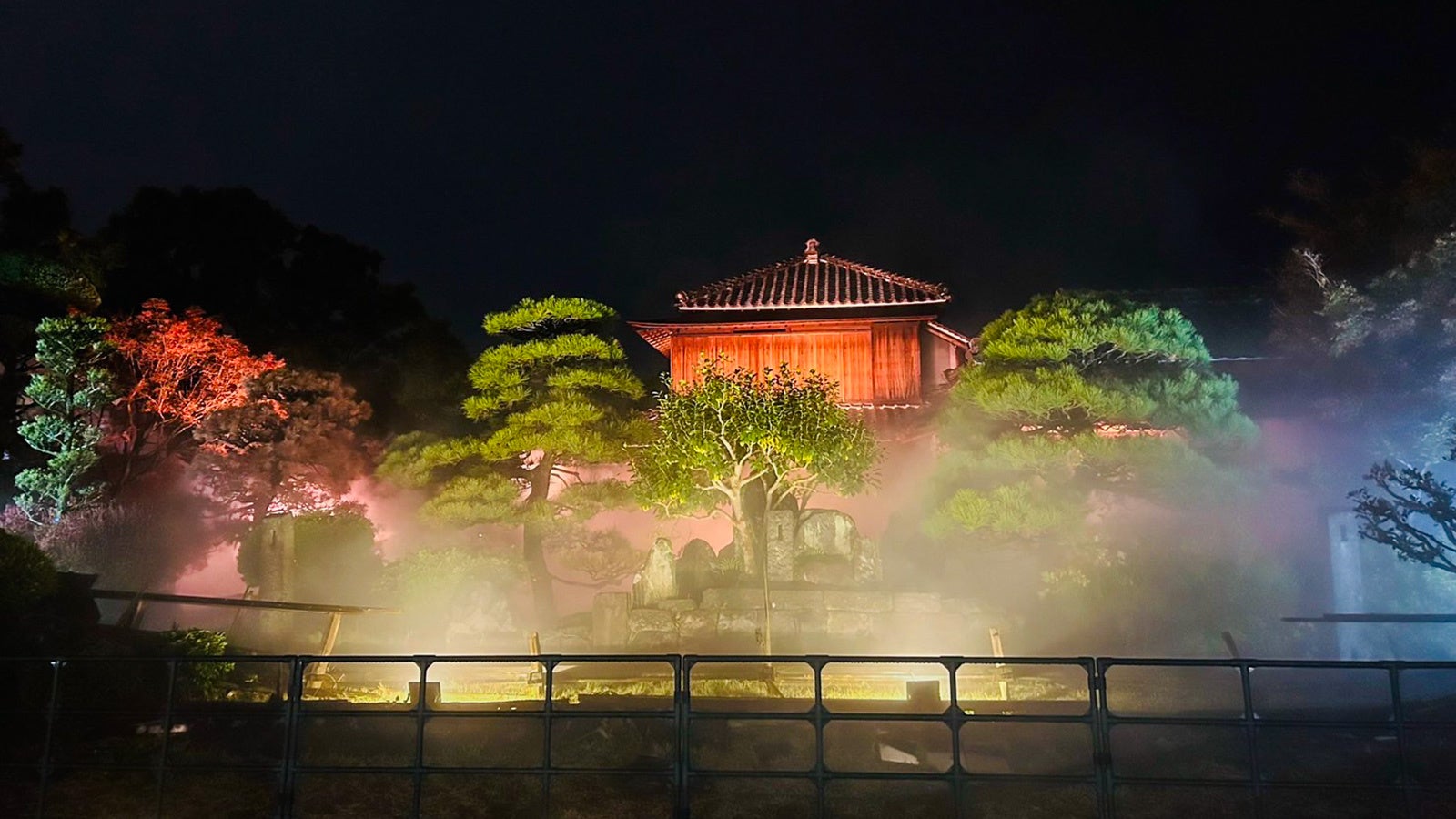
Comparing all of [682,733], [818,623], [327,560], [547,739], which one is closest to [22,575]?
[547,739]

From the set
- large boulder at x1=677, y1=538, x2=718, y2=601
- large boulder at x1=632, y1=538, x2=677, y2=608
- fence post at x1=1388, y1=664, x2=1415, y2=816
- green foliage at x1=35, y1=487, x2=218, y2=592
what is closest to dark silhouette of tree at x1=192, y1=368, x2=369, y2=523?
green foliage at x1=35, y1=487, x2=218, y2=592

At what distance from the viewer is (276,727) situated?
912cm

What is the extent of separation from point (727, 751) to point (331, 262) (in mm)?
26550

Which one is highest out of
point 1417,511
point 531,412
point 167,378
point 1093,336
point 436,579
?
point 1093,336

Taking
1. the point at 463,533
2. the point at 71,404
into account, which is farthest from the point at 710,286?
the point at 71,404

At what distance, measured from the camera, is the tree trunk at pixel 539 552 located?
64.7ft

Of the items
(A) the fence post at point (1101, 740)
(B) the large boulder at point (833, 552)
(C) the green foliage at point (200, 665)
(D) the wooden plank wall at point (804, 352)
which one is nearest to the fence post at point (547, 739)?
(A) the fence post at point (1101, 740)

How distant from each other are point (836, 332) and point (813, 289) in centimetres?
135

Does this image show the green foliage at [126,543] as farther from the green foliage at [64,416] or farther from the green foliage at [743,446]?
the green foliage at [743,446]

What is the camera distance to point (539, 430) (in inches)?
754

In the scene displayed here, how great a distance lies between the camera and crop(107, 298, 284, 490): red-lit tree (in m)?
20.2

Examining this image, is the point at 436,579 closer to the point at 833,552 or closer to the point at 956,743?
the point at 833,552

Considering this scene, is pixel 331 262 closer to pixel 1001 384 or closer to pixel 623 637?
pixel 623 637

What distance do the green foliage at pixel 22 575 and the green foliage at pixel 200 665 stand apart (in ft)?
4.81
